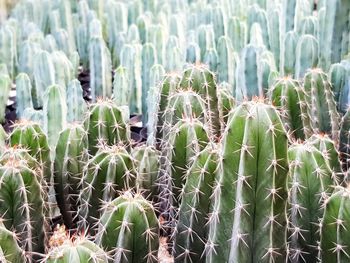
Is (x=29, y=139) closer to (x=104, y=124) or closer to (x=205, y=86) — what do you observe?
(x=104, y=124)

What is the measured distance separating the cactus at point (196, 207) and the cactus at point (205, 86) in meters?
0.77

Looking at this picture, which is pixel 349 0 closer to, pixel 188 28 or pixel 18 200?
pixel 188 28

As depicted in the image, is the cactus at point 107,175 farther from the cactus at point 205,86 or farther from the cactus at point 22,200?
the cactus at point 205,86

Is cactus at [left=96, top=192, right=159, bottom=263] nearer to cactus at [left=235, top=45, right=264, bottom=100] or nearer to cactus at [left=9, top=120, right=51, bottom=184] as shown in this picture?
cactus at [left=9, top=120, right=51, bottom=184]

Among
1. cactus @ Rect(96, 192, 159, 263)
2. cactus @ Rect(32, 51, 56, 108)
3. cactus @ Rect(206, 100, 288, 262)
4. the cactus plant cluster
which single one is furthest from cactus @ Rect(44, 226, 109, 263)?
cactus @ Rect(32, 51, 56, 108)

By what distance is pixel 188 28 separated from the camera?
6391 millimetres

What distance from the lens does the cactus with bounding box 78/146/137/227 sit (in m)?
2.86

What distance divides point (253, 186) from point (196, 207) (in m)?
0.45

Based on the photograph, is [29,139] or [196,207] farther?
[29,139]

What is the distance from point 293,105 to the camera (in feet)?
11.4

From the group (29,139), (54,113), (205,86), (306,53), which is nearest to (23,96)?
(54,113)

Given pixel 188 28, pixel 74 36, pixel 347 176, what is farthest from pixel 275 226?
pixel 74 36

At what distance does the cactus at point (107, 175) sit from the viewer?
9.39ft

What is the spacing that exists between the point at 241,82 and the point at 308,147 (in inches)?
70.9
